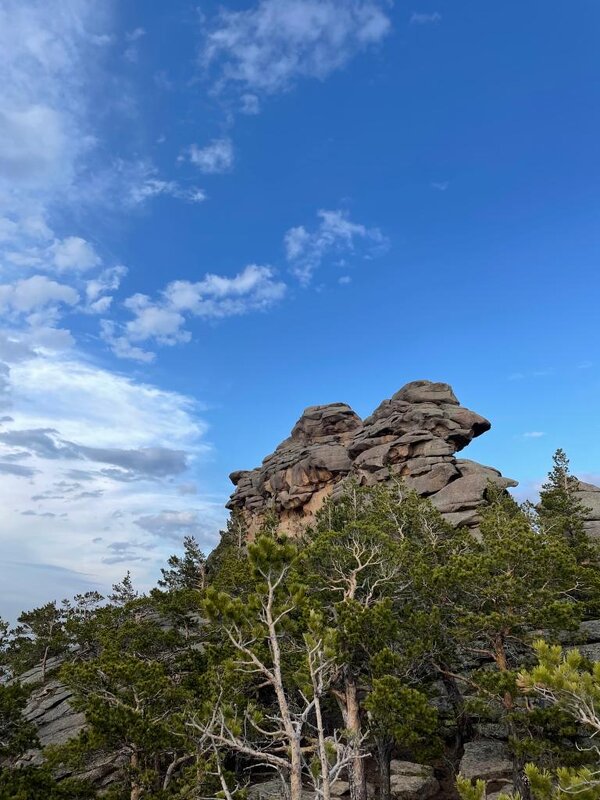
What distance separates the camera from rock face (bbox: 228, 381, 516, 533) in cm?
4303

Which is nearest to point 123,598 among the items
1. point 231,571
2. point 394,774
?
point 231,571

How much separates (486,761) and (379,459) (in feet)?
105

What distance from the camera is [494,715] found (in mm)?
17297

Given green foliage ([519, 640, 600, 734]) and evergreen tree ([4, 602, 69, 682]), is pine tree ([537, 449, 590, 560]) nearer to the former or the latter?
green foliage ([519, 640, 600, 734])

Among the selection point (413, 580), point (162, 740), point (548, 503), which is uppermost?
point (548, 503)

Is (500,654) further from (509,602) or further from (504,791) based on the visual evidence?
(504,791)

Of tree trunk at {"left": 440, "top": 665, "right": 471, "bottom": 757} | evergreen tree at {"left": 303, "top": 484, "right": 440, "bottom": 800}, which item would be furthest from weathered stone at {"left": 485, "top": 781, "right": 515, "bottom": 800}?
evergreen tree at {"left": 303, "top": 484, "right": 440, "bottom": 800}

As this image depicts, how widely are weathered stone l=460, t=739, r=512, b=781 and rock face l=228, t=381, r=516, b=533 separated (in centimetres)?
1782

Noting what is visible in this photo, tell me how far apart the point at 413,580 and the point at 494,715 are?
5.15 metres

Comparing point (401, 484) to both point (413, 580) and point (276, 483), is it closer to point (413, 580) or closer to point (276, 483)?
point (413, 580)

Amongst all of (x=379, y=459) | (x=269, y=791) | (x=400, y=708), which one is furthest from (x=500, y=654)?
(x=379, y=459)

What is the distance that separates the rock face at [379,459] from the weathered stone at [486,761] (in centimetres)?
1782

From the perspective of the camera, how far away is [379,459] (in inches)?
1943

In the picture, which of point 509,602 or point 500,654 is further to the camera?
point 500,654
